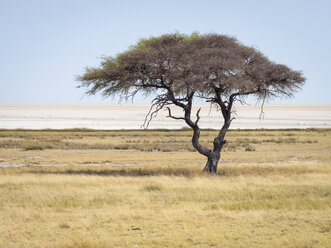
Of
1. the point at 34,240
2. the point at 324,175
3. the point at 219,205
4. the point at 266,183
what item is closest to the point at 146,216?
the point at 219,205

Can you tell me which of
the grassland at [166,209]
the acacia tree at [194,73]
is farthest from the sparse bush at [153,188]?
the acacia tree at [194,73]

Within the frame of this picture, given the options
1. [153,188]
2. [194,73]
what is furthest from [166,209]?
[194,73]

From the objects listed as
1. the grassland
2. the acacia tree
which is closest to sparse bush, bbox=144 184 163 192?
the grassland

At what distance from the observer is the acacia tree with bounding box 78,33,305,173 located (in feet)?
81.7

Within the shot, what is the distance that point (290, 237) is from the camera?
11.8m

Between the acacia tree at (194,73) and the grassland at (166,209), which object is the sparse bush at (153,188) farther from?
the acacia tree at (194,73)

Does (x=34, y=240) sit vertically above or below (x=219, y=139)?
below

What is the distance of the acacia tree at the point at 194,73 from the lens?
981 inches

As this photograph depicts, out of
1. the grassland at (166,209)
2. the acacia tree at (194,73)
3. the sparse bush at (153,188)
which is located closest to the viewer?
the grassland at (166,209)

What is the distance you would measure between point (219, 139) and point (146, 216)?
1300 centimetres

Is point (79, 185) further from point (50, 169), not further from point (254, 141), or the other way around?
point (254, 141)

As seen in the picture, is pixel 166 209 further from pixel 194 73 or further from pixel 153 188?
pixel 194 73

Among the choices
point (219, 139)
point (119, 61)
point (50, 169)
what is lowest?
point (50, 169)

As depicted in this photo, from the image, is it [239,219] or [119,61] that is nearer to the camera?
[239,219]
